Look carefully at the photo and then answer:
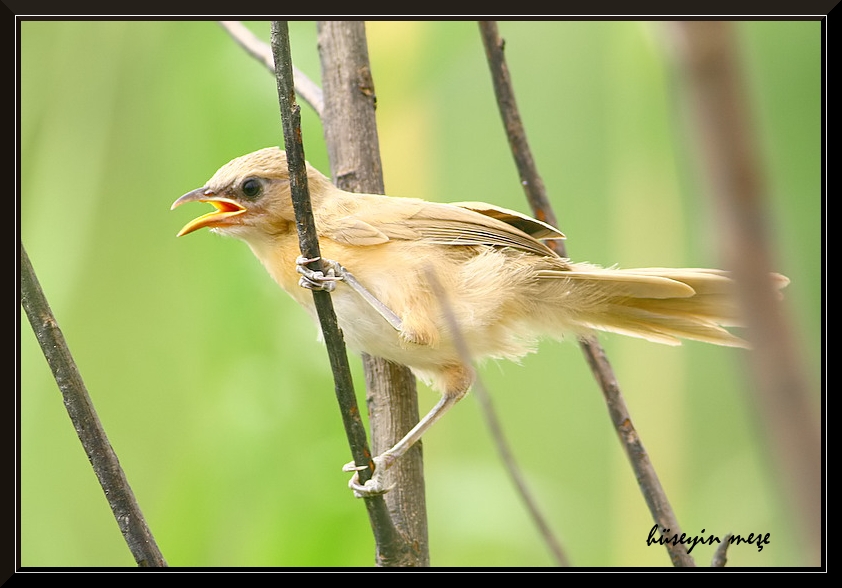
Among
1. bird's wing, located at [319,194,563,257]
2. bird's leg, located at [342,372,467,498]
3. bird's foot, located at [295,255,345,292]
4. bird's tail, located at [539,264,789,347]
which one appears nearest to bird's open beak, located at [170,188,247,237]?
bird's wing, located at [319,194,563,257]

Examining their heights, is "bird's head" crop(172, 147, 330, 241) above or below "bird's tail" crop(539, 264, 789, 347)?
above

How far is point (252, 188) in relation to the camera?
192cm

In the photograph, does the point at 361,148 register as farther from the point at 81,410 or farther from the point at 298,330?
the point at 81,410

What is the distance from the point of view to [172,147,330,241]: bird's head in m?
1.91

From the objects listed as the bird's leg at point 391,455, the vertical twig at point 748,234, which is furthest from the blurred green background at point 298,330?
the vertical twig at point 748,234

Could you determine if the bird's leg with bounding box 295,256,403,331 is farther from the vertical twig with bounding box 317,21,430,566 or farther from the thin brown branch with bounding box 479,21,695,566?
the thin brown branch with bounding box 479,21,695,566

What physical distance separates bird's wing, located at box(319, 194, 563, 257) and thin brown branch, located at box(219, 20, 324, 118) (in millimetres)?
391

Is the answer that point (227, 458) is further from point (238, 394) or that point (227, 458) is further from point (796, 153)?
point (796, 153)

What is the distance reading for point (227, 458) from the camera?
7.29 feet

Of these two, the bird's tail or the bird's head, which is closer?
the bird's tail

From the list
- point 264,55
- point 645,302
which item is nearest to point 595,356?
point 645,302

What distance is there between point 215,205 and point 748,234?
176cm

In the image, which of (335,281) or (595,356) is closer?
(335,281)
